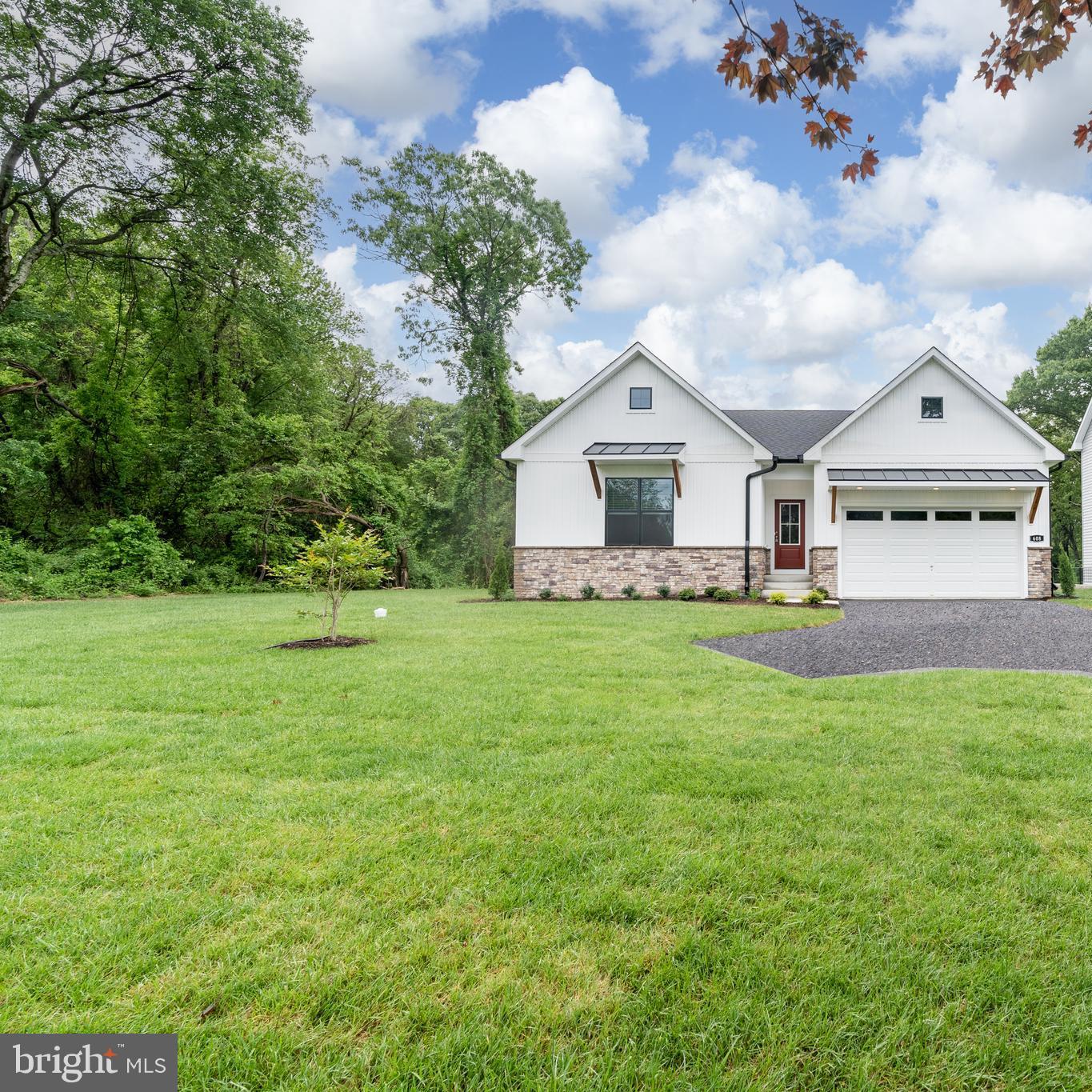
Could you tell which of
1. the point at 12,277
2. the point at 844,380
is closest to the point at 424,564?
the point at 12,277

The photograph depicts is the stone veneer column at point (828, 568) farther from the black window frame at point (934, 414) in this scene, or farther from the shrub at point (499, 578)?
the shrub at point (499, 578)

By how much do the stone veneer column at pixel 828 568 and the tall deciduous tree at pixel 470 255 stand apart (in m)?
11.3

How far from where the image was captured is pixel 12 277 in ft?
48.0

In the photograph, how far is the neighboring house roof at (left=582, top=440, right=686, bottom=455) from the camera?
15.1 m

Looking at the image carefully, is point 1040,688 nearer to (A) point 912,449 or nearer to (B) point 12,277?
(A) point 912,449

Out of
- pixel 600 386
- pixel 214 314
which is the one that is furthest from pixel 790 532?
pixel 214 314

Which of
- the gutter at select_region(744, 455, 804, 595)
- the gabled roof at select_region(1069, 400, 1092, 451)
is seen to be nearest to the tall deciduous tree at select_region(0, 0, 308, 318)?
the gutter at select_region(744, 455, 804, 595)

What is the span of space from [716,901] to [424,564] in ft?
65.0

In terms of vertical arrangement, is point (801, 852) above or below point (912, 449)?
below

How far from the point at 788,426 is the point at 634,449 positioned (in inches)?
227

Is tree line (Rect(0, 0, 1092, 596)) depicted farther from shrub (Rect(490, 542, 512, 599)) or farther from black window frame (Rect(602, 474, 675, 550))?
black window frame (Rect(602, 474, 675, 550))

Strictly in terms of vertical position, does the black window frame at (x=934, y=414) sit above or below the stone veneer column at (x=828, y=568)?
above

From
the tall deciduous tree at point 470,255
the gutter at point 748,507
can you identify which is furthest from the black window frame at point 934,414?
the tall deciduous tree at point 470,255

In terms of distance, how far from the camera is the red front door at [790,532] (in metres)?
16.5
